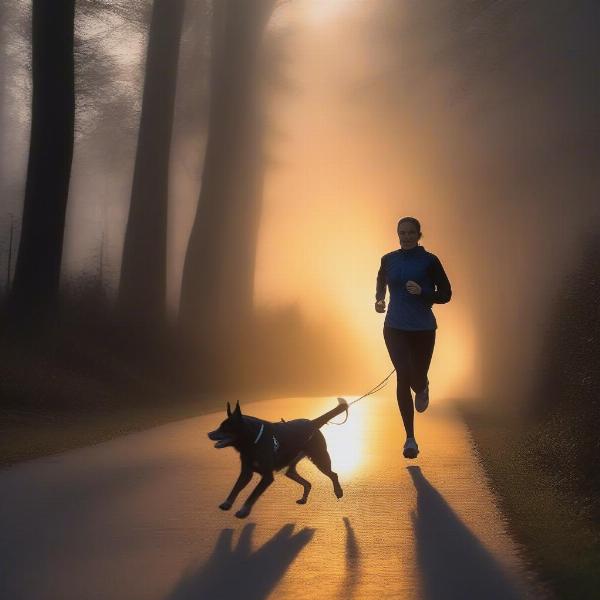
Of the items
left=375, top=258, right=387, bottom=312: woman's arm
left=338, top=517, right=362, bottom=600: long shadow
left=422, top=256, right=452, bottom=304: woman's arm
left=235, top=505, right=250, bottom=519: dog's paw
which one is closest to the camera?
left=338, top=517, right=362, bottom=600: long shadow

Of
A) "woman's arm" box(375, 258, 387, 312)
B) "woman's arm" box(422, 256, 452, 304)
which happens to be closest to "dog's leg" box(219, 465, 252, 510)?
"woman's arm" box(422, 256, 452, 304)

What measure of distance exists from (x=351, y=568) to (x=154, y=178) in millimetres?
23057

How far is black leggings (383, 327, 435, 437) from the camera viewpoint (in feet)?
37.1

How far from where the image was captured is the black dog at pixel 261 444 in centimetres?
769

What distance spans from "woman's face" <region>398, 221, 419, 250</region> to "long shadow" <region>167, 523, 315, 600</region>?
398cm

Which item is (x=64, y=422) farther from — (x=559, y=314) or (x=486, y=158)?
(x=486, y=158)

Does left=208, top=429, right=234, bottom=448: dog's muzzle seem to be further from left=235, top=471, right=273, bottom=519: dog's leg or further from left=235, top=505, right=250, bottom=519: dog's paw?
left=235, top=505, right=250, bottom=519: dog's paw

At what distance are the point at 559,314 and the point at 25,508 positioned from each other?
10525 millimetres

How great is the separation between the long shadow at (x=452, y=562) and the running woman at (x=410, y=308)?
256 cm

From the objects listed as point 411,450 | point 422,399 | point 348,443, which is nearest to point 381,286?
point 422,399

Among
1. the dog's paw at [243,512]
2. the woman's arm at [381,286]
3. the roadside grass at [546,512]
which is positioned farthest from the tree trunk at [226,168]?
the dog's paw at [243,512]

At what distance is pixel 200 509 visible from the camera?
873 centimetres

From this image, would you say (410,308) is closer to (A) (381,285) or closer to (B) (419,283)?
(B) (419,283)

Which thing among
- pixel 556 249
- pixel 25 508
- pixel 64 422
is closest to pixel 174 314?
pixel 556 249
